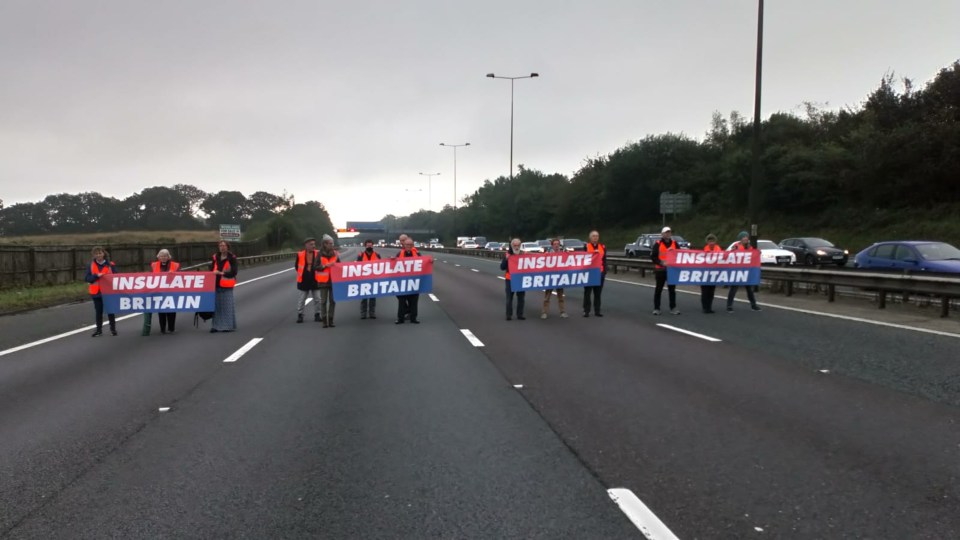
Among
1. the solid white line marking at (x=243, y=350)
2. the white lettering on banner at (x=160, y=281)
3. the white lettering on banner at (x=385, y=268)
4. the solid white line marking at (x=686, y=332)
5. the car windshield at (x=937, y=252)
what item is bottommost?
the solid white line marking at (x=243, y=350)

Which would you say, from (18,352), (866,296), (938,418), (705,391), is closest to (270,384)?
(705,391)

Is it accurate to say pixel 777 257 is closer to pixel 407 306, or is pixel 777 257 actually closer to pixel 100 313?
pixel 407 306

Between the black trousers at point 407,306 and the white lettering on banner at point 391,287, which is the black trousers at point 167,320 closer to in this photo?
the white lettering on banner at point 391,287

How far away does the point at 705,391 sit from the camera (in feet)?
24.6

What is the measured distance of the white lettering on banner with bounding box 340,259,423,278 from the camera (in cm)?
1468

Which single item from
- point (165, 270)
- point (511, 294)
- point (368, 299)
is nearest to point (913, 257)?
point (511, 294)

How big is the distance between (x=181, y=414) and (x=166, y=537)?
2994 mm

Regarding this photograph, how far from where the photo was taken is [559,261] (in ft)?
51.0

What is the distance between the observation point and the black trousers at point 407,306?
14453 millimetres

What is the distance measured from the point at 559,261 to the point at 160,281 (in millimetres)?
8309

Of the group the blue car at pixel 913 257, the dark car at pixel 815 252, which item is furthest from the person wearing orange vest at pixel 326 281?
the dark car at pixel 815 252

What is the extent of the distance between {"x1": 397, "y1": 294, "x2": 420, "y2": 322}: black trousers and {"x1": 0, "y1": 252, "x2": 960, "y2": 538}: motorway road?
3299 mm

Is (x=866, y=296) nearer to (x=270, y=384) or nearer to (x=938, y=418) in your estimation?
(x=938, y=418)

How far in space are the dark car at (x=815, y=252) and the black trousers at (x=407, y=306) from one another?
2190cm
